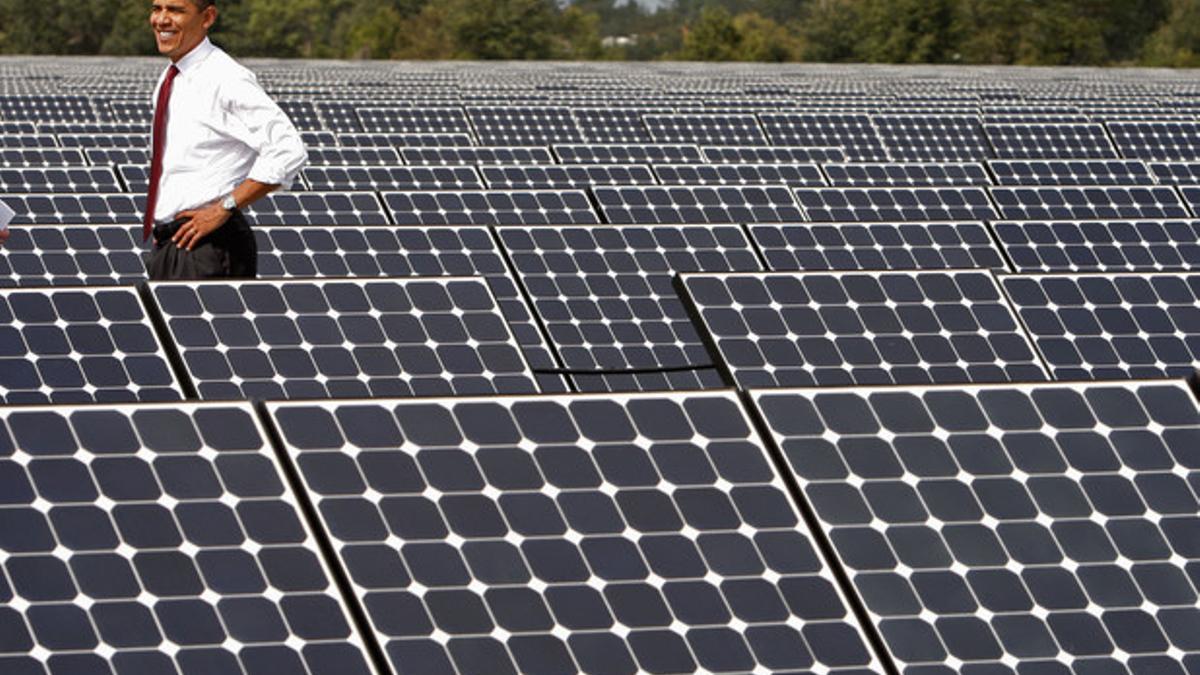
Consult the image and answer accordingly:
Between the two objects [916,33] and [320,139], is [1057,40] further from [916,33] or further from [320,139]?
A: [320,139]

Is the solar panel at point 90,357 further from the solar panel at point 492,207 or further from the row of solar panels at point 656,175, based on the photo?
the row of solar panels at point 656,175

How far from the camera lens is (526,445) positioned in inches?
216

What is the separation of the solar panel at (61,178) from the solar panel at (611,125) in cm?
1161

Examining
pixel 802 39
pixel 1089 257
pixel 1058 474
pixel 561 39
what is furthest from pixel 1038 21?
pixel 1058 474

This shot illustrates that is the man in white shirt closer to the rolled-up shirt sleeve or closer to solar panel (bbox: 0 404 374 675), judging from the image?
the rolled-up shirt sleeve

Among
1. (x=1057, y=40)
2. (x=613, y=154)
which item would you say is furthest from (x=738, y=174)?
(x=1057, y=40)

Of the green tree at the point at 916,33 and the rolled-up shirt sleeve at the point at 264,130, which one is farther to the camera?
the green tree at the point at 916,33

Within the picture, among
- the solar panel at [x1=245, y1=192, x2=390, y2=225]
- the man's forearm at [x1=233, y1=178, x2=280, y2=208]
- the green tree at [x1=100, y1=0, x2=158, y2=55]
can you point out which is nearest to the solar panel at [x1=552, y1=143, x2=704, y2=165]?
the solar panel at [x1=245, y1=192, x2=390, y2=225]

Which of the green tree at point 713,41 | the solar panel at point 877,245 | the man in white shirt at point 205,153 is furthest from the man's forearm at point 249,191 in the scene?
the green tree at point 713,41

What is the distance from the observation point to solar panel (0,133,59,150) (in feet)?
65.1

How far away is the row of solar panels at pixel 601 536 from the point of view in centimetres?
481

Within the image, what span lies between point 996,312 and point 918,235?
3.29 metres

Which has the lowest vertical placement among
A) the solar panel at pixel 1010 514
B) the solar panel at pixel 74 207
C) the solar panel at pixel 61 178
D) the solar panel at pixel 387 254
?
the solar panel at pixel 61 178

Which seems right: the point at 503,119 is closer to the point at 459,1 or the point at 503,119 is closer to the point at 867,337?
the point at 867,337
